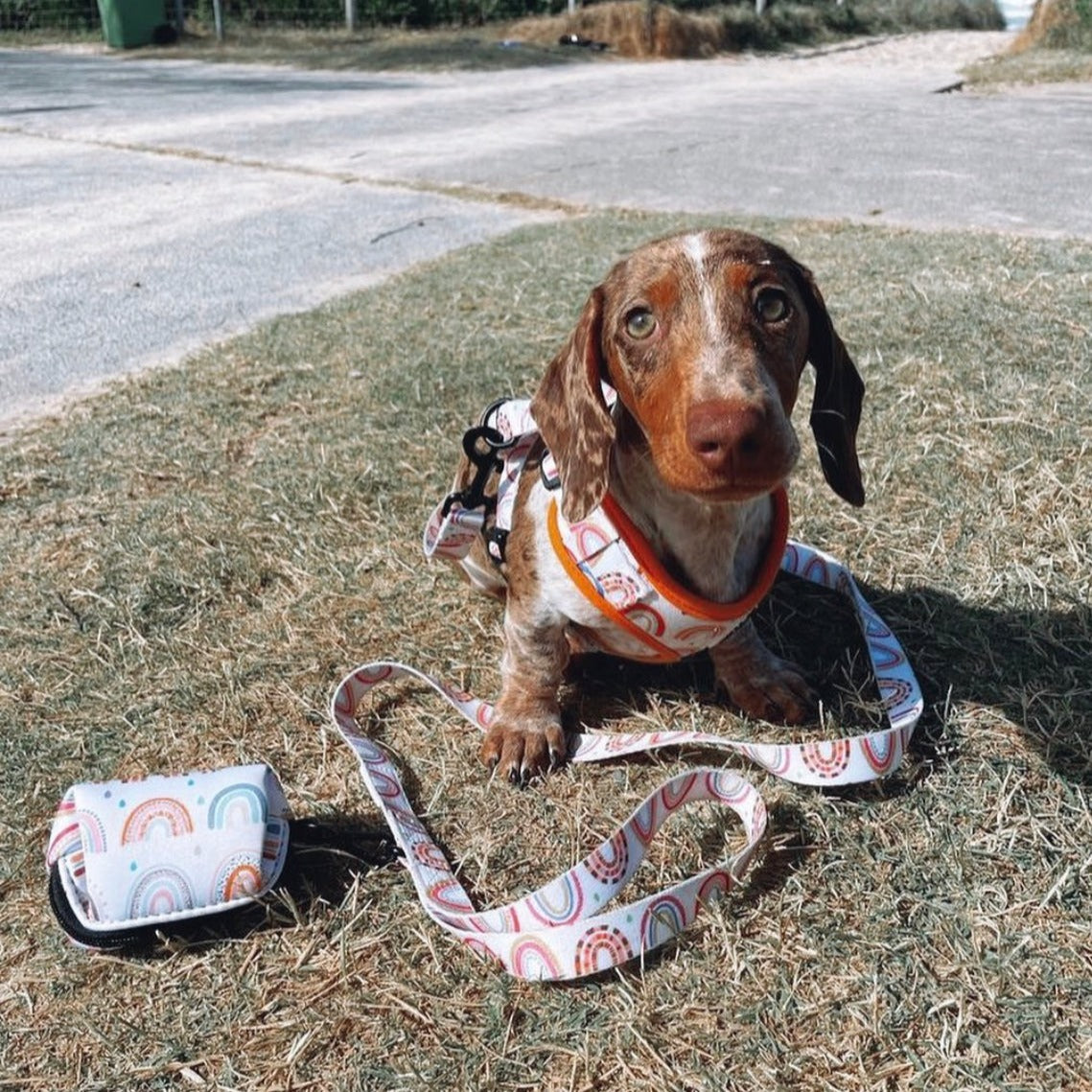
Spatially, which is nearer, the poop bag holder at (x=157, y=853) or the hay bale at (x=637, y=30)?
the poop bag holder at (x=157, y=853)

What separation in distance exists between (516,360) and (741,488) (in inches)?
119

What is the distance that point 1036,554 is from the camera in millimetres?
3127

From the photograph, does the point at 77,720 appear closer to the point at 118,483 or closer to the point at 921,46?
the point at 118,483

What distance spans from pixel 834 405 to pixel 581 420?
0.56 metres

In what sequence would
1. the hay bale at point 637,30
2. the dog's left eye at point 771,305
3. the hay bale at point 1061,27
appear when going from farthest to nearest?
the hay bale at point 637,30
the hay bale at point 1061,27
the dog's left eye at point 771,305

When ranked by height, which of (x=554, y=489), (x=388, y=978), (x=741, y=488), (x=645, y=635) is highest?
(x=741, y=488)

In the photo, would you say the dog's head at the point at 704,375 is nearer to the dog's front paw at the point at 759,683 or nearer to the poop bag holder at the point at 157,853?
the dog's front paw at the point at 759,683

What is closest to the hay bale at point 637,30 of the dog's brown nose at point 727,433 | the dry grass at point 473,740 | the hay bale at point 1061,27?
the hay bale at point 1061,27

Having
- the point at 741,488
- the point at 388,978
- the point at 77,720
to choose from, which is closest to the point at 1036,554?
the point at 741,488

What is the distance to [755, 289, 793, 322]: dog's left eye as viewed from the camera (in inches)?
84.0

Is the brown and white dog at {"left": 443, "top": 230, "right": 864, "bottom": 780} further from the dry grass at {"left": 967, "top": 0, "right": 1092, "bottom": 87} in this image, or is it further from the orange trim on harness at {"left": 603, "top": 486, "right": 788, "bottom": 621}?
the dry grass at {"left": 967, "top": 0, "right": 1092, "bottom": 87}

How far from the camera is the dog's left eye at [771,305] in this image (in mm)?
2135

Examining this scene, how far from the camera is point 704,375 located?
197 cm

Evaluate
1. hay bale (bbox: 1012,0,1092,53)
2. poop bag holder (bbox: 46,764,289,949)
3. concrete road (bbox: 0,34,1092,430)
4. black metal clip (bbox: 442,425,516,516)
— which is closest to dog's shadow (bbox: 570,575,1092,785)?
black metal clip (bbox: 442,425,516,516)
